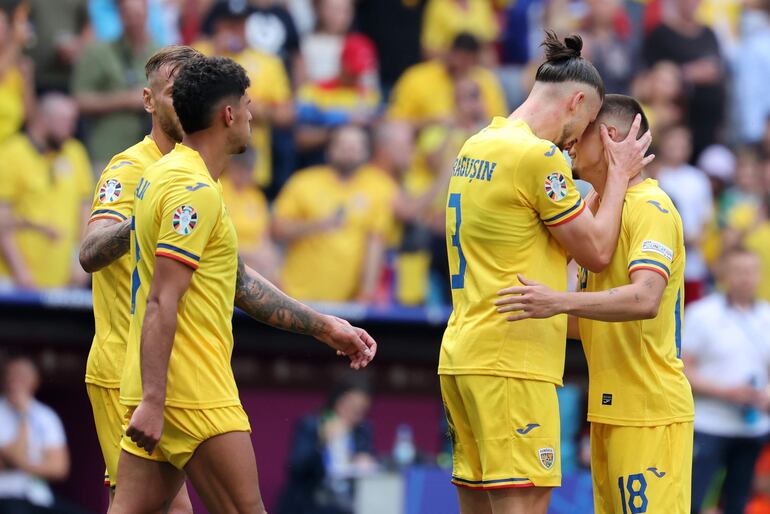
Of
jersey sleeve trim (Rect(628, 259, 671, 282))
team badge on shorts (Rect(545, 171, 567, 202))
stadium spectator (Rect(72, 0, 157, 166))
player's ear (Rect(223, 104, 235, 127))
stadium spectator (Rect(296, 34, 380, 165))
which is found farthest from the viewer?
stadium spectator (Rect(296, 34, 380, 165))

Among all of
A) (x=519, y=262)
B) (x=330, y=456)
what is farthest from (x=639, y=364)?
(x=330, y=456)

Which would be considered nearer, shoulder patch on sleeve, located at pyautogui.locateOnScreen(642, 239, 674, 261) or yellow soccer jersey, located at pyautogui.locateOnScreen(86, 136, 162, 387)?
shoulder patch on sleeve, located at pyautogui.locateOnScreen(642, 239, 674, 261)

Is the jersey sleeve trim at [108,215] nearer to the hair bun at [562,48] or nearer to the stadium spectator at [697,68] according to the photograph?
the hair bun at [562,48]

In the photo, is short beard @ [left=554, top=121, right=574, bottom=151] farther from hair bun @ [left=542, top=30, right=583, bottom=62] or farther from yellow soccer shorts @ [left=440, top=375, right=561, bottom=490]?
yellow soccer shorts @ [left=440, top=375, right=561, bottom=490]

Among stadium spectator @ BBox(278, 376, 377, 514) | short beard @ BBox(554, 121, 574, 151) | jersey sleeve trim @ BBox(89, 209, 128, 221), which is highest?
short beard @ BBox(554, 121, 574, 151)

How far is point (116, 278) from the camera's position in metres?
5.89

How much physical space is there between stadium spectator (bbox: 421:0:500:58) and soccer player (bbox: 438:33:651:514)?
7743 mm

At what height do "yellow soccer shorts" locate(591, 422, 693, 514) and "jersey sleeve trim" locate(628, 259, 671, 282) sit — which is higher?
"jersey sleeve trim" locate(628, 259, 671, 282)

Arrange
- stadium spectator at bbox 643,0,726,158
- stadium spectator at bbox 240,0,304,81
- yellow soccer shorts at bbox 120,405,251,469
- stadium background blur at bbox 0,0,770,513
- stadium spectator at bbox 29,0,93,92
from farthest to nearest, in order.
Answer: stadium spectator at bbox 643,0,726,158
stadium spectator at bbox 240,0,304,81
stadium spectator at bbox 29,0,93,92
stadium background blur at bbox 0,0,770,513
yellow soccer shorts at bbox 120,405,251,469

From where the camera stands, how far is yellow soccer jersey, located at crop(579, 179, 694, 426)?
19.0ft

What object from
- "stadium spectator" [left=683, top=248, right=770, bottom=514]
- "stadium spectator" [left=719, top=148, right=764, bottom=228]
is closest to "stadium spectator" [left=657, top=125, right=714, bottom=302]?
"stadium spectator" [left=719, top=148, right=764, bottom=228]

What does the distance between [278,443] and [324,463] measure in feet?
3.08

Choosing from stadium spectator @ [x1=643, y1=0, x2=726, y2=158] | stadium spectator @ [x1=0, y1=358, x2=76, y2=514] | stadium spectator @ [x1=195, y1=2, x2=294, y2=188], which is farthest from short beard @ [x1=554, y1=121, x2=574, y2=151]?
stadium spectator @ [x1=643, y1=0, x2=726, y2=158]

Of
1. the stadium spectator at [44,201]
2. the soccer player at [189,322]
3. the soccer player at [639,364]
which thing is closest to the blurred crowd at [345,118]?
the stadium spectator at [44,201]
